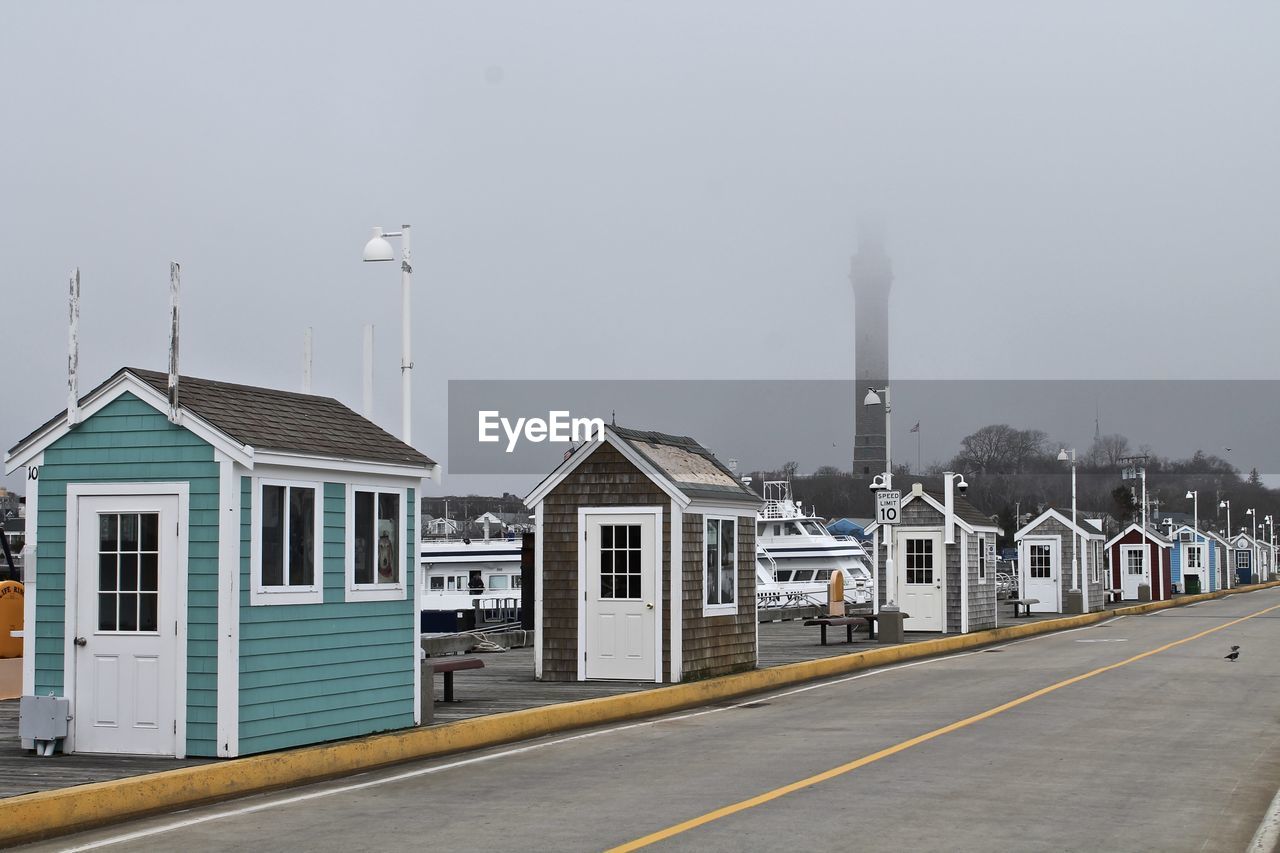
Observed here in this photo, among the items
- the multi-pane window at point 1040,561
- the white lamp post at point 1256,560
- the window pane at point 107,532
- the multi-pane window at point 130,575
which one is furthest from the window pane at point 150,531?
the white lamp post at point 1256,560

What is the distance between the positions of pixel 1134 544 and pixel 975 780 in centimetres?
6136

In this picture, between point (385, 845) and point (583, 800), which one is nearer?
point (385, 845)

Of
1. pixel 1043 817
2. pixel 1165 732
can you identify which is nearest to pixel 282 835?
pixel 1043 817

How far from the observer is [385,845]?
33.4 ft

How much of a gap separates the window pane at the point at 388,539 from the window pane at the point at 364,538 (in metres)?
0.15

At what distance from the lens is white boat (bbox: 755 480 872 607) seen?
67.6 metres

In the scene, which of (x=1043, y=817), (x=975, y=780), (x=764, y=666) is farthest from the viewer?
(x=764, y=666)

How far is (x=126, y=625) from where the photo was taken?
45.3 ft

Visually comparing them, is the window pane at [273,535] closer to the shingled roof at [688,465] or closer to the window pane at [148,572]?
the window pane at [148,572]

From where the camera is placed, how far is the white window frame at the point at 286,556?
1369cm

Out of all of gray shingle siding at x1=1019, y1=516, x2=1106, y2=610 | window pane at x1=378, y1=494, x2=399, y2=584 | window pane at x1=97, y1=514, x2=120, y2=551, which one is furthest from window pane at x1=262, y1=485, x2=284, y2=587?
gray shingle siding at x1=1019, y1=516, x2=1106, y2=610

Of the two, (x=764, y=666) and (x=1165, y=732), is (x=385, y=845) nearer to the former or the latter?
(x=1165, y=732)

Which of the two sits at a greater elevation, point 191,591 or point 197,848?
point 191,591

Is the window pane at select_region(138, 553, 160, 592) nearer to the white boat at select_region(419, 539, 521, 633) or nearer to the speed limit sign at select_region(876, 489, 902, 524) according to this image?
the speed limit sign at select_region(876, 489, 902, 524)
